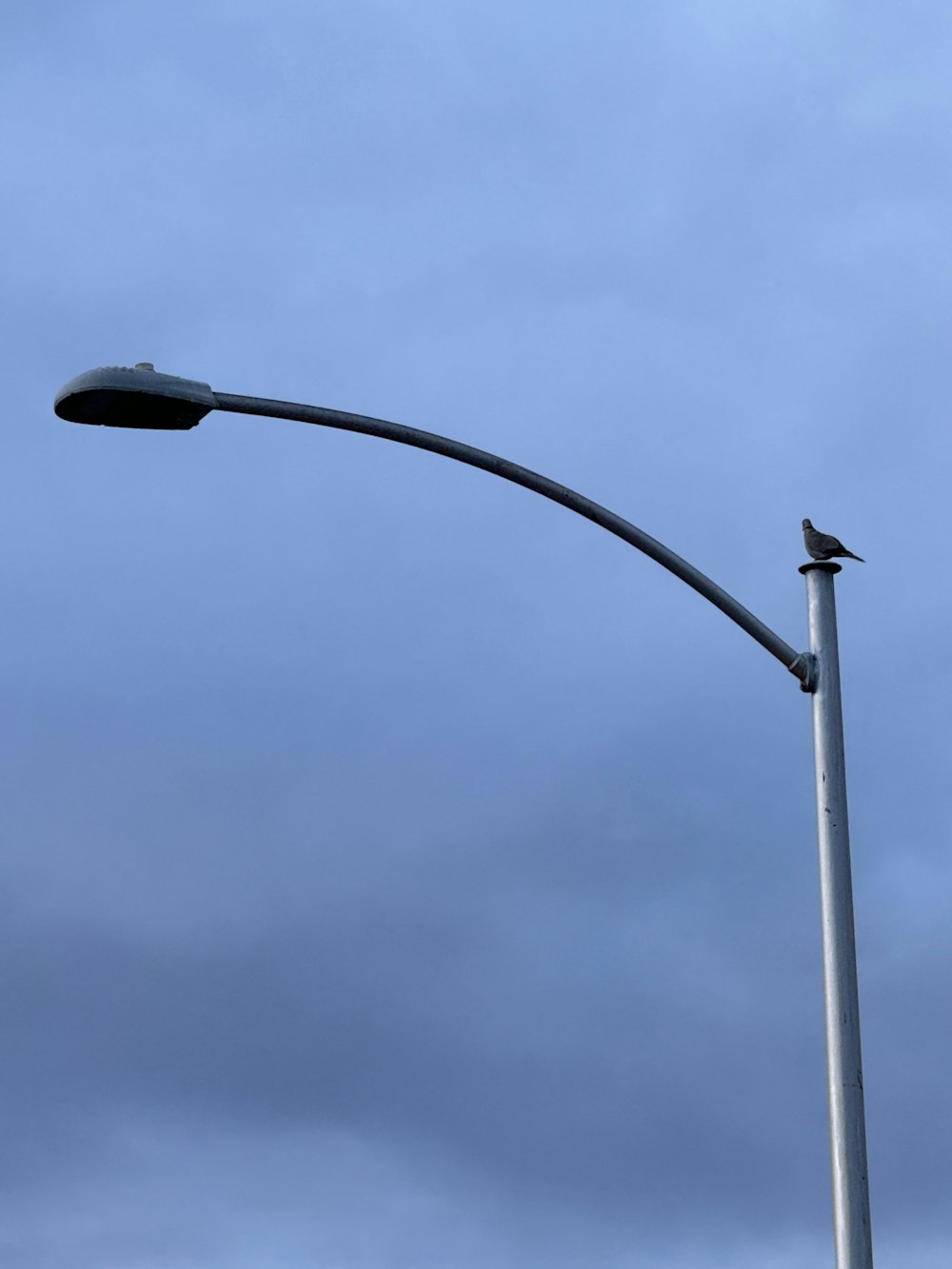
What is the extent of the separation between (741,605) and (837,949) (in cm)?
179

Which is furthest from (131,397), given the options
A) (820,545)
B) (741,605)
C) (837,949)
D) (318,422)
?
(837,949)

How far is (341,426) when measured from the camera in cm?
1031

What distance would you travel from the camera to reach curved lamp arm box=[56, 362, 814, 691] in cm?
1021

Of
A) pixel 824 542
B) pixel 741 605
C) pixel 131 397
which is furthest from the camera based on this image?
pixel 824 542

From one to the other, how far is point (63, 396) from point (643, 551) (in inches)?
117

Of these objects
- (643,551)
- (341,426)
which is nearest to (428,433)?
(341,426)

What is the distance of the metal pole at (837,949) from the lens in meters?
9.45

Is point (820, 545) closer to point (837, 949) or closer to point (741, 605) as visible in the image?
point (741, 605)

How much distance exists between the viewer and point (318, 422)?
10.3 metres

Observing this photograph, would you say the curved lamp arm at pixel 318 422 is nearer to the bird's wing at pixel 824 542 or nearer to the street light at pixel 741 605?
the street light at pixel 741 605

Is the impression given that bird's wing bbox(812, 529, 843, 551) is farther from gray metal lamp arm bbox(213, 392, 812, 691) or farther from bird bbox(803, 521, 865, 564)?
gray metal lamp arm bbox(213, 392, 812, 691)

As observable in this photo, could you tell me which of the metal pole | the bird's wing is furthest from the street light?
the bird's wing

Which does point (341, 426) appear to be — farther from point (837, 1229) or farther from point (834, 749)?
point (837, 1229)

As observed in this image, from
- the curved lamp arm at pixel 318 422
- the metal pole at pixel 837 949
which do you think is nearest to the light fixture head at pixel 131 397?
the curved lamp arm at pixel 318 422
